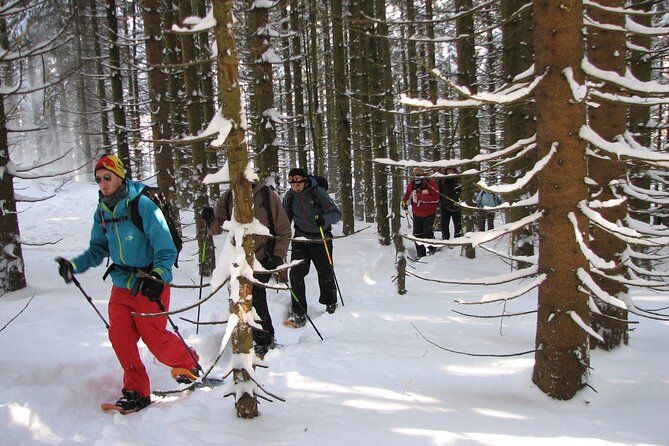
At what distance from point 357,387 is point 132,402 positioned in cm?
198

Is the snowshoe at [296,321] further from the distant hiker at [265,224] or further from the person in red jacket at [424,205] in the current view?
the person in red jacket at [424,205]

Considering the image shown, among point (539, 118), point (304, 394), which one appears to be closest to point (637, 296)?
point (539, 118)

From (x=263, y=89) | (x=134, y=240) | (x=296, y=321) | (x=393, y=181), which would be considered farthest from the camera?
(x=263, y=89)

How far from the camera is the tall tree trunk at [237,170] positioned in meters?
2.42

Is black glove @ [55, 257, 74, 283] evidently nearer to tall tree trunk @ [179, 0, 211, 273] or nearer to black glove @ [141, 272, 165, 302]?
black glove @ [141, 272, 165, 302]

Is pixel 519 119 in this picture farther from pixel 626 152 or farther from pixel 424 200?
pixel 626 152

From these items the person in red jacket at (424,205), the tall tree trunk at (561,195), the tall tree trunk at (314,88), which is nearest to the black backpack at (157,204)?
the tall tree trunk at (561,195)

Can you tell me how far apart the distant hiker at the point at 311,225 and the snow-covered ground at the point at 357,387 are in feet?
1.45

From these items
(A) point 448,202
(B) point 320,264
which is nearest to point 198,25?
(B) point 320,264

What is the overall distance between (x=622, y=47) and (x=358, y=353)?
3981mm

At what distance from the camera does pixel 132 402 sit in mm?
3637

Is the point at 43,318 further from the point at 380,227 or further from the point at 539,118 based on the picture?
the point at 380,227

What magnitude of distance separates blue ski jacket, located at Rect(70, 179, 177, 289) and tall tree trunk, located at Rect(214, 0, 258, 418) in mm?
1210

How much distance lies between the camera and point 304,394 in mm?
3350
